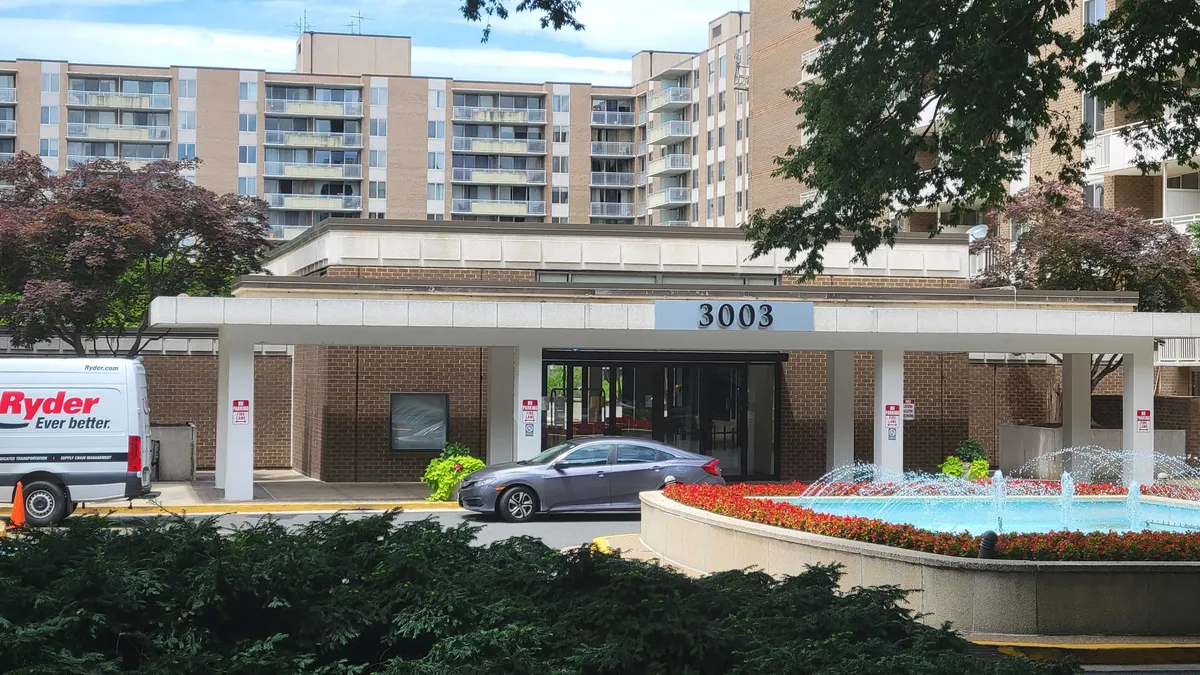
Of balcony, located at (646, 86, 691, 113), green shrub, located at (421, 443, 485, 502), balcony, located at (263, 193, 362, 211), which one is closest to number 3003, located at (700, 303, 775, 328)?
green shrub, located at (421, 443, 485, 502)

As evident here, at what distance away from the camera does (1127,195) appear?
141 ft

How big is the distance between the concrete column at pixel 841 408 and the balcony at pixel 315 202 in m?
Answer: 71.5

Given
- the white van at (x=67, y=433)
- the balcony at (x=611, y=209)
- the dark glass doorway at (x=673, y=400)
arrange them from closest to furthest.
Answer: the white van at (x=67, y=433) → the dark glass doorway at (x=673, y=400) → the balcony at (x=611, y=209)

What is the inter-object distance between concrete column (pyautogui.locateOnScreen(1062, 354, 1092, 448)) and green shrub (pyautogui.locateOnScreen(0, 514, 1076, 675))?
25708 millimetres

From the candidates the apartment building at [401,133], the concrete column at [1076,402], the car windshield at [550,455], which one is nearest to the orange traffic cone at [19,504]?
the car windshield at [550,455]

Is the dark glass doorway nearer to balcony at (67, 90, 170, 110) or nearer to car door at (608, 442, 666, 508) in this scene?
car door at (608, 442, 666, 508)

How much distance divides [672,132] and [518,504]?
77.9 metres

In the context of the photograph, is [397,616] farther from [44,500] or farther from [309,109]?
[309,109]

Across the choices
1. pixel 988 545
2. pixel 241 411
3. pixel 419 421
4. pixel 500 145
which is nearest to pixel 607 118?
pixel 500 145

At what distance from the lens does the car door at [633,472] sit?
23281mm

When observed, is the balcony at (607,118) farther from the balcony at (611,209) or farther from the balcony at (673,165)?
the balcony at (673,165)

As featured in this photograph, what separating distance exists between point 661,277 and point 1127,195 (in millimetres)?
18676

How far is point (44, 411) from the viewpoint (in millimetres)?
21656

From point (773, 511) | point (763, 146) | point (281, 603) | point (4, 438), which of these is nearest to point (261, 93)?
point (763, 146)
